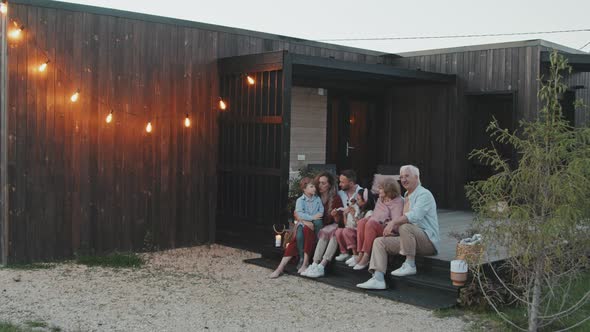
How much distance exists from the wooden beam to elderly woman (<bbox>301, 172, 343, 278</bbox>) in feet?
10.4

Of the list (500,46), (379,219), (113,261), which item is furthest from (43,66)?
(500,46)

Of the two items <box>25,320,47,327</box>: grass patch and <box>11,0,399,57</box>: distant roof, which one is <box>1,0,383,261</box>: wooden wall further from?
<box>25,320,47,327</box>: grass patch

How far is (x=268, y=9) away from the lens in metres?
16.2

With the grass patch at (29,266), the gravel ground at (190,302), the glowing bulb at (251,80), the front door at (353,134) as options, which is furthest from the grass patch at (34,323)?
the front door at (353,134)

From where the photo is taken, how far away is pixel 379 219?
6.52 meters

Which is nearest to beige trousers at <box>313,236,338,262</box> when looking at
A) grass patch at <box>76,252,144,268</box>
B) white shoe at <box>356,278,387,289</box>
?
white shoe at <box>356,278,387,289</box>

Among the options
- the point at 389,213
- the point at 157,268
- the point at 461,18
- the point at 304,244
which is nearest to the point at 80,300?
the point at 157,268

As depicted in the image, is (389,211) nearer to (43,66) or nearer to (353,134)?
(43,66)

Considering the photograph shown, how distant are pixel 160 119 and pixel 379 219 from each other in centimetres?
326

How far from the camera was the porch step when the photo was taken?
5.81 m

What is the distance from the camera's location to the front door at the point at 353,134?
1152 cm

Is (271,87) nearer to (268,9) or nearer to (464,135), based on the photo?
(464,135)

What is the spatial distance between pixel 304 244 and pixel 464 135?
4.60 m

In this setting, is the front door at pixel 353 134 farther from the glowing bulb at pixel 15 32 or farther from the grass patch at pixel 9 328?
the grass patch at pixel 9 328
